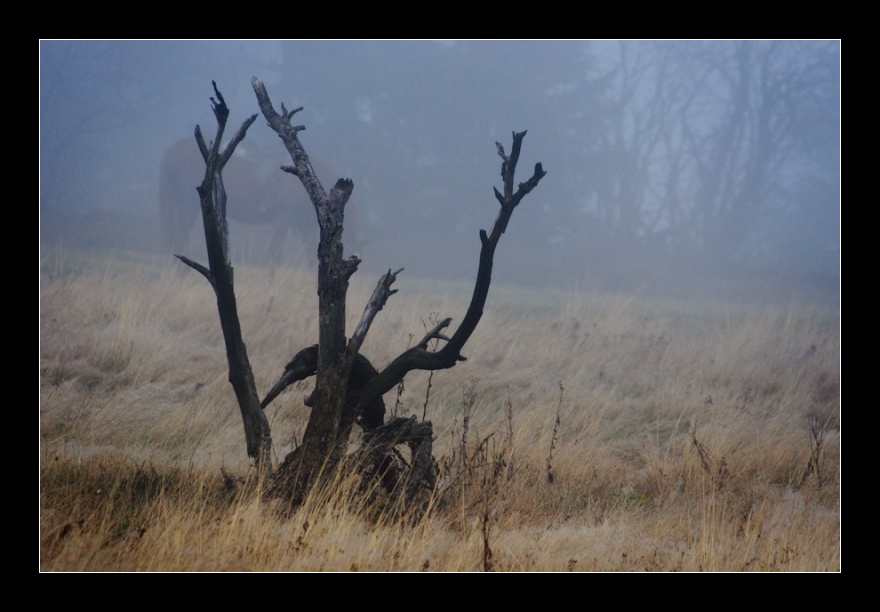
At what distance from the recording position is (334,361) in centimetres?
357

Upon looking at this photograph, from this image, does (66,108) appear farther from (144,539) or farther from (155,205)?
(144,539)

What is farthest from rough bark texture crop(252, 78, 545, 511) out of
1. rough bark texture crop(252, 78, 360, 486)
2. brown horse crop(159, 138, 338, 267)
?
brown horse crop(159, 138, 338, 267)

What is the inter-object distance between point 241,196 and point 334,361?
16592 mm

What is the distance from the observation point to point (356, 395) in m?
3.72

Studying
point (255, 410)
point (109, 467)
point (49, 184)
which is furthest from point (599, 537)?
point (49, 184)

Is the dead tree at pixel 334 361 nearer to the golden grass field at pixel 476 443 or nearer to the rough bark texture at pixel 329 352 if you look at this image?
the rough bark texture at pixel 329 352

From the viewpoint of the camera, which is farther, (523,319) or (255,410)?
(523,319)

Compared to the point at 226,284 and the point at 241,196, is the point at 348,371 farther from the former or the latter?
the point at 241,196

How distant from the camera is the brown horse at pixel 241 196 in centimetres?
1808

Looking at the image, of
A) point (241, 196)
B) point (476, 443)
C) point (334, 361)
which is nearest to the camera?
point (334, 361)

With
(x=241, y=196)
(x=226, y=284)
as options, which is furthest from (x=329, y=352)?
(x=241, y=196)

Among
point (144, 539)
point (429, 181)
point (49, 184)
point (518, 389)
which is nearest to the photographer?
point (144, 539)

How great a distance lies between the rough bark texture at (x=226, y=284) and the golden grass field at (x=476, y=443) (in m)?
0.18
